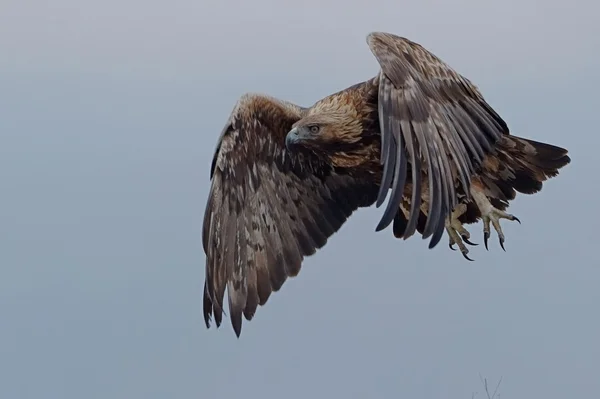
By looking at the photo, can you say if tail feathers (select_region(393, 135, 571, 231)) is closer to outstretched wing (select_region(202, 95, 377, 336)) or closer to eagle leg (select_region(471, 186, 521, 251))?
eagle leg (select_region(471, 186, 521, 251))

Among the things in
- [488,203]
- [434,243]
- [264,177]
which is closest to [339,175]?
[264,177]

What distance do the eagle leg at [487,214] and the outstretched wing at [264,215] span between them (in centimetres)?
104

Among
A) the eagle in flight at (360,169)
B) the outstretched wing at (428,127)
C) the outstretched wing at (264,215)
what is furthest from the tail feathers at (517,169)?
the outstretched wing at (264,215)

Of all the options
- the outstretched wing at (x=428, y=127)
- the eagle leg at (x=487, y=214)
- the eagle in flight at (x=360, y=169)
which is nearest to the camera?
the outstretched wing at (x=428, y=127)

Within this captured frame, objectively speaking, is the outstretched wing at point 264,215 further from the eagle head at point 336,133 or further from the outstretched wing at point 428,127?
the outstretched wing at point 428,127

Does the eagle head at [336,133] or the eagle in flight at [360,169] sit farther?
the eagle head at [336,133]

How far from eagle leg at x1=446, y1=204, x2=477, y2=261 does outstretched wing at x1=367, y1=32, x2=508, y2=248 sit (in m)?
0.76

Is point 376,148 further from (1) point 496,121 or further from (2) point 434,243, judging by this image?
(2) point 434,243

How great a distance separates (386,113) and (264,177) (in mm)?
2368

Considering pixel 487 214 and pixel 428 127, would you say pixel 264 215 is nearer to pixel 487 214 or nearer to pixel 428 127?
pixel 487 214

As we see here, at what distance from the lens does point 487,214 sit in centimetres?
1314

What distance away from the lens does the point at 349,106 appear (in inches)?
514

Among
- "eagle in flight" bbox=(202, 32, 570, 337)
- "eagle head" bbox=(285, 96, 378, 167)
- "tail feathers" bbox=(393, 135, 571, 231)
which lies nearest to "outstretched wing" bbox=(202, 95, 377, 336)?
"eagle in flight" bbox=(202, 32, 570, 337)

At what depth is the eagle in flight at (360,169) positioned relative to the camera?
39.0ft
